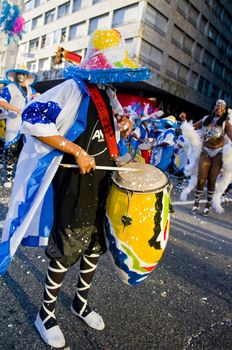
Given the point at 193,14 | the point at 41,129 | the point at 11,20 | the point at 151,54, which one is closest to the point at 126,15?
the point at 151,54

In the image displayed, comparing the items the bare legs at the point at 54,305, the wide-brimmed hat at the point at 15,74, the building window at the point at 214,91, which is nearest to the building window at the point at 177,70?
the building window at the point at 214,91

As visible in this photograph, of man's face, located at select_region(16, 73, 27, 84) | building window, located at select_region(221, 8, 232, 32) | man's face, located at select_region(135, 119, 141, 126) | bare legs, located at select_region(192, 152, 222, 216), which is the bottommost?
bare legs, located at select_region(192, 152, 222, 216)

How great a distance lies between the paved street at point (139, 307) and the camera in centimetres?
226

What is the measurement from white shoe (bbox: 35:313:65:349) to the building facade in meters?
26.0

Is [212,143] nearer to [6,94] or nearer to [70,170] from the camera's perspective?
[6,94]

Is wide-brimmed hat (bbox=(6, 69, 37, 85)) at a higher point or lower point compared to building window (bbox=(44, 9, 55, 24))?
lower

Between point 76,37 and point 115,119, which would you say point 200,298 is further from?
point 76,37

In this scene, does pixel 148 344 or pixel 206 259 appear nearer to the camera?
pixel 148 344

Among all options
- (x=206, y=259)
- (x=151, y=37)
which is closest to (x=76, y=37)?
(x=151, y=37)

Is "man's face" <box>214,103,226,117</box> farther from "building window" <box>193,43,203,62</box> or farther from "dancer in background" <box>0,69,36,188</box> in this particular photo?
"building window" <box>193,43,203,62</box>

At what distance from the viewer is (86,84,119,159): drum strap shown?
219 cm

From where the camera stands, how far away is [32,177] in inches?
81.9

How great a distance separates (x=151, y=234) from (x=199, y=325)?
3.41 feet

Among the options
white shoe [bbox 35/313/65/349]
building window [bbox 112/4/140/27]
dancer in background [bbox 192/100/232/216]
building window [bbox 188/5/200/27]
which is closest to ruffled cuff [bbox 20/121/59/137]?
white shoe [bbox 35/313/65/349]
